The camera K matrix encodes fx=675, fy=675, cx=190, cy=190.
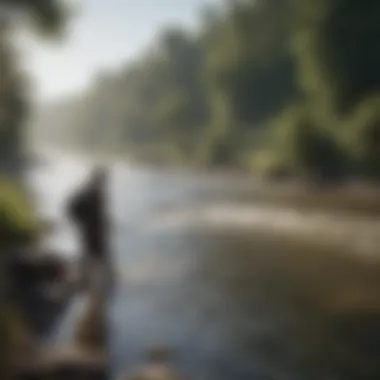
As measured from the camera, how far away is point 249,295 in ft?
80.5

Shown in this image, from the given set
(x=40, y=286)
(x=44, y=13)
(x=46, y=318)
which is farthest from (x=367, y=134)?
(x=46, y=318)

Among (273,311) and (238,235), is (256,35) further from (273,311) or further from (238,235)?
(273,311)

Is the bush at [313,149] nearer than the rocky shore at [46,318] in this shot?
No

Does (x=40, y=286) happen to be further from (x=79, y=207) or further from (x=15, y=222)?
(x=15, y=222)

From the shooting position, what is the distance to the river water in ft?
57.0

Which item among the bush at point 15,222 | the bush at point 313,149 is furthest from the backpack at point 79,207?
the bush at point 313,149

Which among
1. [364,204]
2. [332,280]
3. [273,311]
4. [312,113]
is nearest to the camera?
[273,311]

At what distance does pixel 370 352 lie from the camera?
17.6 metres

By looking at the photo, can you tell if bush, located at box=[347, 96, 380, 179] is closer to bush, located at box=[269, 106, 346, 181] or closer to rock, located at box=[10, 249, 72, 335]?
bush, located at box=[269, 106, 346, 181]

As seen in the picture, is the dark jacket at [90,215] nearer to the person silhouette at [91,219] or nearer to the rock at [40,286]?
the person silhouette at [91,219]

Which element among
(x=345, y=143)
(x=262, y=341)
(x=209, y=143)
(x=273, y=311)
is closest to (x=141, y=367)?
(x=262, y=341)

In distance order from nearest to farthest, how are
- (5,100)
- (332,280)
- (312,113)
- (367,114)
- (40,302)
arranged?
1. (40,302)
2. (332,280)
3. (367,114)
4. (5,100)
5. (312,113)

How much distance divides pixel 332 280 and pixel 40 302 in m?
11.7

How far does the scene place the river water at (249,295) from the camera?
1738 centimetres
